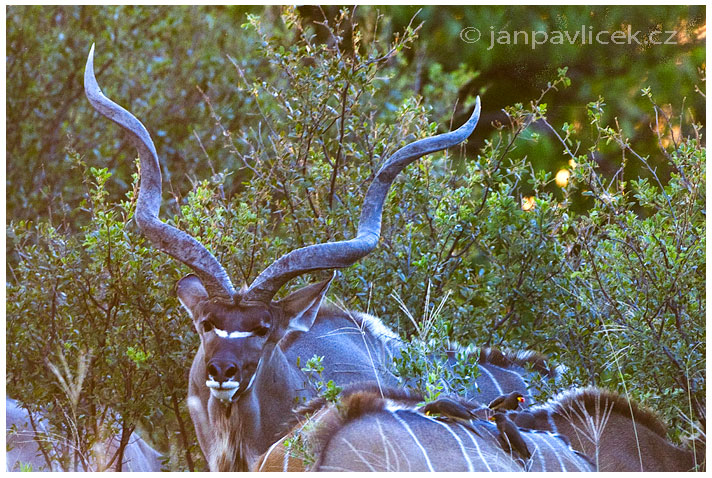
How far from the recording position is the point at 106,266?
12.2ft

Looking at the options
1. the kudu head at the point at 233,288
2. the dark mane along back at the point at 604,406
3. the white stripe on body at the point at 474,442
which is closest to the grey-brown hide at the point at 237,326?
the kudu head at the point at 233,288

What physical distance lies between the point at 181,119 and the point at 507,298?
270 centimetres

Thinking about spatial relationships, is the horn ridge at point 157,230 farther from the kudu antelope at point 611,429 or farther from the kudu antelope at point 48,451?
the kudu antelope at point 611,429

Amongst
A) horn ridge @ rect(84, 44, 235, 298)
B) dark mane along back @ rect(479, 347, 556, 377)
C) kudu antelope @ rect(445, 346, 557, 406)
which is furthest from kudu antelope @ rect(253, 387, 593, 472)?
dark mane along back @ rect(479, 347, 556, 377)

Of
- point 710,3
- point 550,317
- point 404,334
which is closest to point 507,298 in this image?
point 550,317

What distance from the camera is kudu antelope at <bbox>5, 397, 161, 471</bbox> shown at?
358 cm

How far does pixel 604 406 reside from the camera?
2996mm

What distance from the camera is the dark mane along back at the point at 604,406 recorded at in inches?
118

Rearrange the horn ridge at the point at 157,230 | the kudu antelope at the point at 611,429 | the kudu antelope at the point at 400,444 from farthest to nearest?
the horn ridge at the point at 157,230 → the kudu antelope at the point at 611,429 → the kudu antelope at the point at 400,444

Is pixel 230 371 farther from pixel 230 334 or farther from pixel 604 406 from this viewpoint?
pixel 604 406

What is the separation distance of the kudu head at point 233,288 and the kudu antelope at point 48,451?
0.70 meters

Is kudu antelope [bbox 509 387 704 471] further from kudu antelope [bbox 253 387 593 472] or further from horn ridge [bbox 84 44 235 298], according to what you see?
horn ridge [bbox 84 44 235 298]
